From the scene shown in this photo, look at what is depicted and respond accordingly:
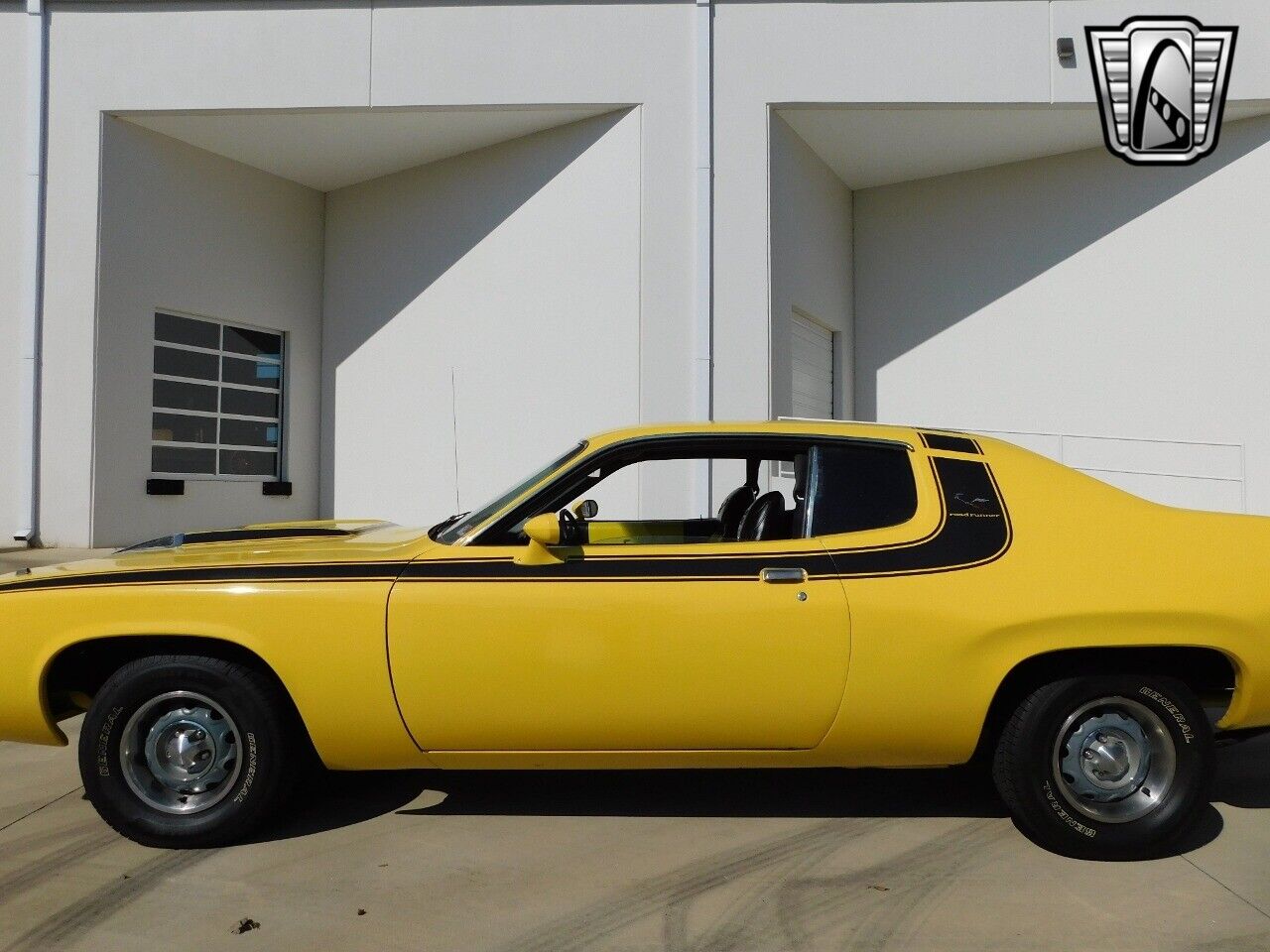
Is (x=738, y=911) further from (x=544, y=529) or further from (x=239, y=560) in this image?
(x=239, y=560)

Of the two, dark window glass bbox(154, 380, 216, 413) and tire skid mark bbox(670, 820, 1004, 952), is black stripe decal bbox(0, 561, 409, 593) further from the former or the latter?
dark window glass bbox(154, 380, 216, 413)

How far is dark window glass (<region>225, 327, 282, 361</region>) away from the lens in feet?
43.4

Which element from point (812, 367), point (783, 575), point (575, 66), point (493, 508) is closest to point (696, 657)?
point (783, 575)

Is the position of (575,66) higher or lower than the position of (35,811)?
higher

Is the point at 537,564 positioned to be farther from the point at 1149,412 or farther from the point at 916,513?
the point at 1149,412

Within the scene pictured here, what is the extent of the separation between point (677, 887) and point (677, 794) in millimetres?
927

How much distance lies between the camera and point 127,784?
3.58 meters

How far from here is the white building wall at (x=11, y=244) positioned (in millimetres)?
11312

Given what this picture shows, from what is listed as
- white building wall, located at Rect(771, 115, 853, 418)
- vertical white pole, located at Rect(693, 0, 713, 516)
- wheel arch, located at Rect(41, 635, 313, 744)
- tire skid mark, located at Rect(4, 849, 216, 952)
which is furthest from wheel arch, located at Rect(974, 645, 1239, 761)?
white building wall, located at Rect(771, 115, 853, 418)

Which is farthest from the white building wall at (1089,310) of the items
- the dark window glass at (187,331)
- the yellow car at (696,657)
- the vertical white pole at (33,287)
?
the yellow car at (696,657)

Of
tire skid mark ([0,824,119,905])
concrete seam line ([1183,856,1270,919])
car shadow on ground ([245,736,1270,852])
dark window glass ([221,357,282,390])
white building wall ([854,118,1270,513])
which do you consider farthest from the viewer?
dark window glass ([221,357,282,390])

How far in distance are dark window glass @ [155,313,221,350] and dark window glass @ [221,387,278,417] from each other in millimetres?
620

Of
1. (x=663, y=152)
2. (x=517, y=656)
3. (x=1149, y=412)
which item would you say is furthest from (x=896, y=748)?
(x=1149, y=412)

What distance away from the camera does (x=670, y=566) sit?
3.55 metres
